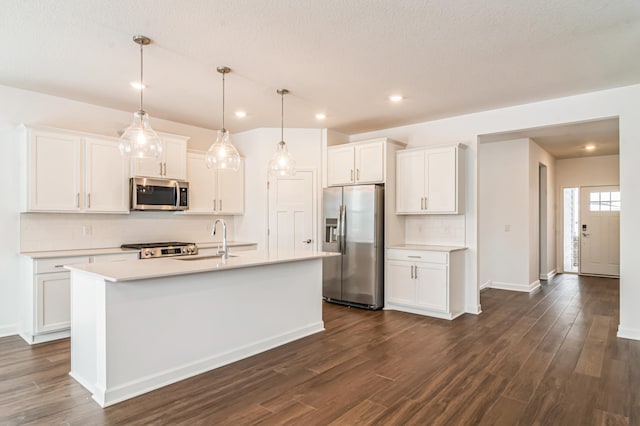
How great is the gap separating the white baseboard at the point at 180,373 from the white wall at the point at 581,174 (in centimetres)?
730

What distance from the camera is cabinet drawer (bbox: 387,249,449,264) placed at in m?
4.71

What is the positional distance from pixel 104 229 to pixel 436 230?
14.3ft

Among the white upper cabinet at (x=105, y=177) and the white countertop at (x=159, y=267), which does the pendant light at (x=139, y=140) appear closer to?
the white countertop at (x=159, y=267)

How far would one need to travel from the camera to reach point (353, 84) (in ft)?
12.8

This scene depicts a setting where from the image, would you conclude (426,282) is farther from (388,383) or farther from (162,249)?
(162,249)

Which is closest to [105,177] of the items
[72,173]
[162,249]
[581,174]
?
[72,173]

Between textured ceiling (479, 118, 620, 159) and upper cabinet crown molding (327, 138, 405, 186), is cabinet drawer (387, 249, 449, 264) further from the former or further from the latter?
textured ceiling (479, 118, 620, 159)

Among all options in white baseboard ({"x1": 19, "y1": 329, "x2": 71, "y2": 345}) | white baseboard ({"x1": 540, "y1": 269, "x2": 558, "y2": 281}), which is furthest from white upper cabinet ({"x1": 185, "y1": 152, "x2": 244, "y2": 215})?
white baseboard ({"x1": 540, "y1": 269, "x2": 558, "y2": 281})

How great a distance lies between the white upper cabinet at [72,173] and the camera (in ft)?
12.9

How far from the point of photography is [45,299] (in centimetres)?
378

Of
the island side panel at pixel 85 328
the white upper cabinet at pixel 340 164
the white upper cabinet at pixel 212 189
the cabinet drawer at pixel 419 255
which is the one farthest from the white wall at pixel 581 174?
the island side panel at pixel 85 328

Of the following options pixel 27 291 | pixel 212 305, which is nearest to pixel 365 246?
pixel 212 305

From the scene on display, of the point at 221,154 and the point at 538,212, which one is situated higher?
the point at 221,154

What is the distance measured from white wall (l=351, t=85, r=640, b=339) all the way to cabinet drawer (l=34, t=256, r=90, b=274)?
457 centimetres
